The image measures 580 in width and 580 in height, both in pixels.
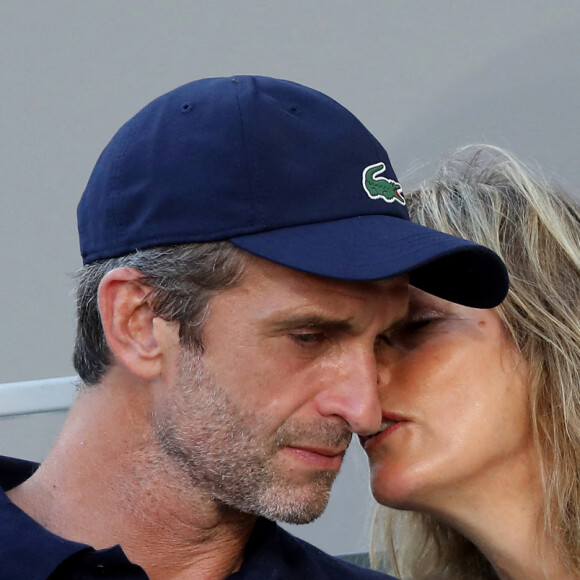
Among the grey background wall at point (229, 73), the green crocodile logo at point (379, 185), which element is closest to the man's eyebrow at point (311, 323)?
the green crocodile logo at point (379, 185)

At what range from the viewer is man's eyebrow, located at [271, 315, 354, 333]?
1492 mm

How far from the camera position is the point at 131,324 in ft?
5.11

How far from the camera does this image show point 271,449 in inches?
59.6

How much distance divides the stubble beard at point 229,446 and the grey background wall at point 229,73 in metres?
0.69

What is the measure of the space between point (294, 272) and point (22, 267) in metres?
0.89

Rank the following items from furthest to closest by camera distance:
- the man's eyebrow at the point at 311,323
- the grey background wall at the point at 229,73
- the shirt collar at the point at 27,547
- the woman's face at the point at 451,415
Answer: the grey background wall at the point at 229,73, the woman's face at the point at 451,415, the man's eyebrow at the point at 311,323, the shirt collar at the point at 27,547

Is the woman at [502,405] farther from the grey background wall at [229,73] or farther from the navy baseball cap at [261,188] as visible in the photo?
the grey background wall at [229,73]

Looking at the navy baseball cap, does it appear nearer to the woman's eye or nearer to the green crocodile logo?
the green crocodile logo

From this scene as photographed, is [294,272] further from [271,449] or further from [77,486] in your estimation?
[77,486]

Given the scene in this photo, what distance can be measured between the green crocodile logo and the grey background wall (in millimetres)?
606

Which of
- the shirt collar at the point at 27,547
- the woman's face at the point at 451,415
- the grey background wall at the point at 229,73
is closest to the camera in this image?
the shirt collar at the point at 27,547

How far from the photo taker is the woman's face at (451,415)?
1.78 m

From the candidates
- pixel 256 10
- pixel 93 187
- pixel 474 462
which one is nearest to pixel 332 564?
pixel 474 462

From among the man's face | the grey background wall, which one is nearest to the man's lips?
the man's face
